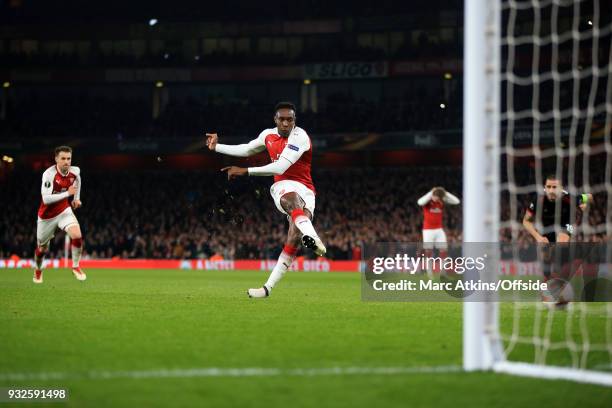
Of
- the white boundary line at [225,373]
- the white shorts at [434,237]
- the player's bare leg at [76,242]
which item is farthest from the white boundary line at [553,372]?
the white shorts at [434,237]

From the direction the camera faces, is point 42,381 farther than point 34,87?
No

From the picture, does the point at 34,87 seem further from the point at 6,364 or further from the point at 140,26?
the point at 6,364

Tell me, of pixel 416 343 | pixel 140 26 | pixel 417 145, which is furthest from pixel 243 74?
pixel 416 343

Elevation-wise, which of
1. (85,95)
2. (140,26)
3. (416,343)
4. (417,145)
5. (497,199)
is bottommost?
(416,343)

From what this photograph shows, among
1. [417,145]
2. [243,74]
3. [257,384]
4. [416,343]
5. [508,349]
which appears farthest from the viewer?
[243,74]

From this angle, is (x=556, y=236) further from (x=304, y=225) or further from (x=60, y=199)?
(x=60, y=199)

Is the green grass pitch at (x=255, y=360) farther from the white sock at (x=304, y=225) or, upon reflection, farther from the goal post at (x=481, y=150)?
the white sock at (x=304, y=225)

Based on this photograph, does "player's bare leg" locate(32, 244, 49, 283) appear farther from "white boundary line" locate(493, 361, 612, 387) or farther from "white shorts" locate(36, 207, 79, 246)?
"white boundary line" locate(493, 361, 612, 387)

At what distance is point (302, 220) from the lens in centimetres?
1090

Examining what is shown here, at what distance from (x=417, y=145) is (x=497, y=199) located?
1492 inches

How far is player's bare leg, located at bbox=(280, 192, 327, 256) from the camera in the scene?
1067 centimetres

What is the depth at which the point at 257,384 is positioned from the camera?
507cm

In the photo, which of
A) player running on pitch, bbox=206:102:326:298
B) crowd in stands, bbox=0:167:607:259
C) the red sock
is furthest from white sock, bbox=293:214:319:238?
crowd in stands, bbox=0:167:607:259

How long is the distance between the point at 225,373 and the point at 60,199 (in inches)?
435
